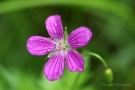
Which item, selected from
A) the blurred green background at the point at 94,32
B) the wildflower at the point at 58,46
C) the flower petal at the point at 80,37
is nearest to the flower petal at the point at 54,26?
the wildflower at the point at 58,46

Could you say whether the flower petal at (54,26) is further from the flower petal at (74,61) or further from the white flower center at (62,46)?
the flower petal at (74,61)

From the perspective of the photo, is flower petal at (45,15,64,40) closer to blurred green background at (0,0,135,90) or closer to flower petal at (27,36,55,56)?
flower petal at (27,36,55,56)

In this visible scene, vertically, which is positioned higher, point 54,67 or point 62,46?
point 62,46

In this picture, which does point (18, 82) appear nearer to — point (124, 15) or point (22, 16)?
point (22, 16)

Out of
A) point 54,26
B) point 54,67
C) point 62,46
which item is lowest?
point 54,67

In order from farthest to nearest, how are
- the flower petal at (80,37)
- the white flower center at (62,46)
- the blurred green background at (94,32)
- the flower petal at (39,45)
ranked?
the blurred green background at (94,32) < the white flower center at (62,46) < the flower petal at (39,45) < the flower petal at (80,37)

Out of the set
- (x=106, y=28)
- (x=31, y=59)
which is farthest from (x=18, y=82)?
(x=106, y=28)

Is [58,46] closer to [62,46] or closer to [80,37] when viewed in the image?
[62,46]

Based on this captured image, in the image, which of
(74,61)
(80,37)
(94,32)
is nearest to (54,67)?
(74,61)
